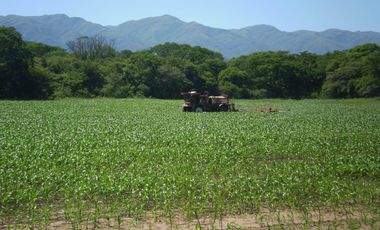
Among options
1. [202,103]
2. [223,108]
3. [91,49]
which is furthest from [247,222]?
[91,49]

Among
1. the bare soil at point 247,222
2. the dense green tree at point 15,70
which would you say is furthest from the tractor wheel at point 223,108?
the dense green tree at point 15,70

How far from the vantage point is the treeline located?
5453 cm

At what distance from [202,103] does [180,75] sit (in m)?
40.4

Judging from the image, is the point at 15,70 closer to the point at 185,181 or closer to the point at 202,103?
the point at 202,103

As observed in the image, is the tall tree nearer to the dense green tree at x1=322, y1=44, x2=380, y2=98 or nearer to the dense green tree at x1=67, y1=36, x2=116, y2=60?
the dense green tree at x1=67, y1=36, x2=116, y2=60

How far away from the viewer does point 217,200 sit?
357 inches

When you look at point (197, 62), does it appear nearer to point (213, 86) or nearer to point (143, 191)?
point (213, 86)

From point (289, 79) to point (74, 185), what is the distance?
8056 cm

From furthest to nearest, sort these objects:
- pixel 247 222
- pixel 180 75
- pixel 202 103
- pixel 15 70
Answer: pixel 180 75, pixel 15 70, pixel 202 103, pixel 247 222

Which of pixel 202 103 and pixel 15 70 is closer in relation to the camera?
pixel 202 103

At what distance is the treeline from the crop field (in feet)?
131

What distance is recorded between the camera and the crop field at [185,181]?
321 inches

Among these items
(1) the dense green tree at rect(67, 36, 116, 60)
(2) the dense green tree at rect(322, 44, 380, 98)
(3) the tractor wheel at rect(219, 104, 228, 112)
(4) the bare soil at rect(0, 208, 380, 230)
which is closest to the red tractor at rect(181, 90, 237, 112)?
(3) the tractor wheel at rect(219, 104, 228, 112)

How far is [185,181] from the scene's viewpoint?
1038cm
